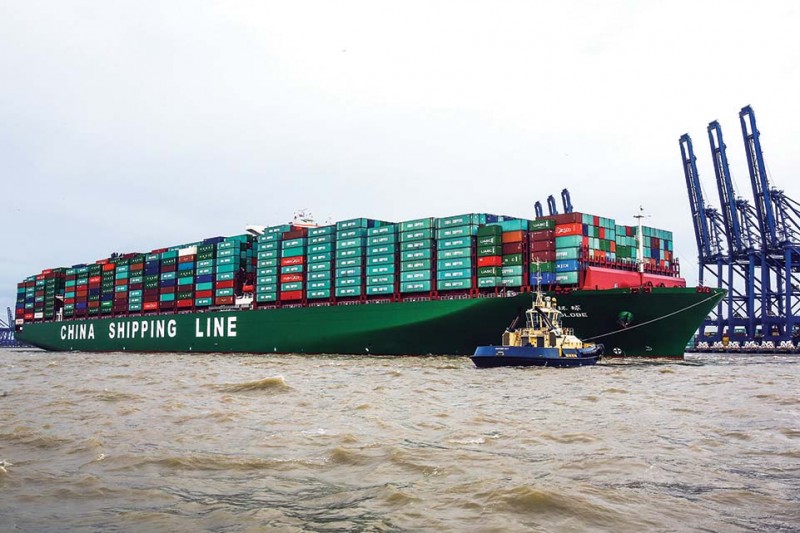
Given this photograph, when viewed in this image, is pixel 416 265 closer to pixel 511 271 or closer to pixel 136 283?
pixel 511 271

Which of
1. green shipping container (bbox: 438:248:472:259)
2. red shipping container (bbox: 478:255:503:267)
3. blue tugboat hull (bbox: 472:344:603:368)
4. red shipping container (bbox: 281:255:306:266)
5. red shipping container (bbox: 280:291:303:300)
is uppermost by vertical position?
red shipping container (bbox: 281:255:306:266)

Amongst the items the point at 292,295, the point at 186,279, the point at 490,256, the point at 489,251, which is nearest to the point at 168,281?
the point at 186,279

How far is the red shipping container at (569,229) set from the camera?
156ft

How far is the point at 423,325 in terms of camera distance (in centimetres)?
5106

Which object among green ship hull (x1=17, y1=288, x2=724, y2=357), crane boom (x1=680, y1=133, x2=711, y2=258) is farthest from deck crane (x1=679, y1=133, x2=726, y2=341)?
green ship hull (x1=17, y1=288, x2=724, y2=357)

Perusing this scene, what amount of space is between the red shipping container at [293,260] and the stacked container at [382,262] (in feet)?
27.4

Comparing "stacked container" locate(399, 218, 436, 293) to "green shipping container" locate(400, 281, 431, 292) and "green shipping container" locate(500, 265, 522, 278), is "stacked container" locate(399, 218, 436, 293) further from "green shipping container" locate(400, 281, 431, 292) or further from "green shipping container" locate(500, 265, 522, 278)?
"green shipping container" locate(500, 265, 522, 278)

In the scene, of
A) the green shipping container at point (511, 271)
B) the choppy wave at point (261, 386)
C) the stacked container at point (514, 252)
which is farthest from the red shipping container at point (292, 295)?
the choppy wave at point (261, 386)

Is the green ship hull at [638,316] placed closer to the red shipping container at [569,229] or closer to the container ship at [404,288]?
the container ship at [404,288]

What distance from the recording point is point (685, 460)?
11.9 metres

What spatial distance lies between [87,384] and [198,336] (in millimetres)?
43273

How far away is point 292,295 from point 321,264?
14.6 ft

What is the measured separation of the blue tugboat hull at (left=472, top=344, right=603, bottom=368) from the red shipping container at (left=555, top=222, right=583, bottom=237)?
39.1 feet

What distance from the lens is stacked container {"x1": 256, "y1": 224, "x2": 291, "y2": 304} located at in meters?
65.8
